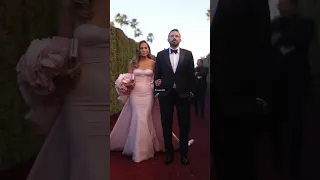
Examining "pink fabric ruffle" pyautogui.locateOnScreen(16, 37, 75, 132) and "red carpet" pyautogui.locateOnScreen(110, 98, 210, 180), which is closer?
"pink fabric ruffle" pyautogui.locateOnScreen(16, 37, 75, 132)

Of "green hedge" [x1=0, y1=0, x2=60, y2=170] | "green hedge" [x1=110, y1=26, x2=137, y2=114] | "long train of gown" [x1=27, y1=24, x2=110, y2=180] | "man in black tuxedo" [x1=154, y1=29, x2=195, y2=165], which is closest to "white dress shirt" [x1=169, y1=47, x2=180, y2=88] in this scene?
"man in black tuxedo" [x1=154, y1=29, x2=195, y2=165]

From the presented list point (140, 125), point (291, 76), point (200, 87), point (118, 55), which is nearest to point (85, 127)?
point (140, 125)

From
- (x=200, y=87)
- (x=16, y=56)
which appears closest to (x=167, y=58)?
(x=200, y=87)

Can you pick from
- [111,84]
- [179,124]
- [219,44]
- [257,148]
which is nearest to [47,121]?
[111,84]

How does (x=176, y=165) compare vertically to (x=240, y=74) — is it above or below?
below

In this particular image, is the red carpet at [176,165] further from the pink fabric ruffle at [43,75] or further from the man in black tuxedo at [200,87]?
the pink fabric ruffle at [43,75]

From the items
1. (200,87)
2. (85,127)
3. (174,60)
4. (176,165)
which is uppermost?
(174,60)

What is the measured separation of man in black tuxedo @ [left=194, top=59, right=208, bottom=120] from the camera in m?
2.32

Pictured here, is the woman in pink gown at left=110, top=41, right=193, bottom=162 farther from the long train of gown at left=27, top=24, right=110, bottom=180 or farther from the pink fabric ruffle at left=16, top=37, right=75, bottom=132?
the pink fabric ruffle at left=16, top=37, right=75, bottom=132

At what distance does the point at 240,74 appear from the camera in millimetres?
2393

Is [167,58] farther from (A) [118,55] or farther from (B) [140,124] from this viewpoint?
(B) [140,124]

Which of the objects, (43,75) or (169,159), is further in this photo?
(169,159)

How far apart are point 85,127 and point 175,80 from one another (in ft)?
2.22

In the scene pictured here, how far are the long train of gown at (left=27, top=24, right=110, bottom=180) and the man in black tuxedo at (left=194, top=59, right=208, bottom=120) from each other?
585mm
